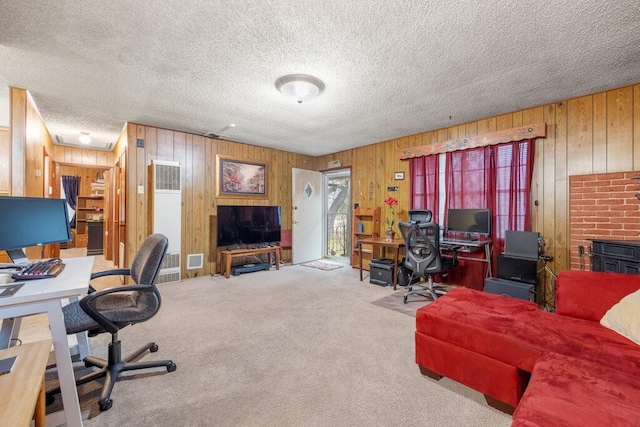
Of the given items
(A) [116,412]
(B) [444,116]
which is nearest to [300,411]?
(A) [116,412]

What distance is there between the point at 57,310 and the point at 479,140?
4.62 meters

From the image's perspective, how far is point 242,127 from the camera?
170 inches

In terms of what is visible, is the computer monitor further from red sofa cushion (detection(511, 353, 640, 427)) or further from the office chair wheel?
red sofa cushion (detection(511, 353, 640, 427))

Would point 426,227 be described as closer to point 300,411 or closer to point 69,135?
point 300,411

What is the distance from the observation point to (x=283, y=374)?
6.38 feet

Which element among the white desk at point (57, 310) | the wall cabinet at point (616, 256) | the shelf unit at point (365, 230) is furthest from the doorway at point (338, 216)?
the white desk at point (57, 310)

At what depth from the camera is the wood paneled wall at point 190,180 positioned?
4.15 metres

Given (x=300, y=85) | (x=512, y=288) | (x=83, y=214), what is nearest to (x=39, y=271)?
(x=300, y=85)

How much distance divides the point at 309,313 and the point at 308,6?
2809mm

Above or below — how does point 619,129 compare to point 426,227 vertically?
above

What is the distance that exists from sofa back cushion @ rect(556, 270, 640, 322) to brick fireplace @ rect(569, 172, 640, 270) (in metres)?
1.39

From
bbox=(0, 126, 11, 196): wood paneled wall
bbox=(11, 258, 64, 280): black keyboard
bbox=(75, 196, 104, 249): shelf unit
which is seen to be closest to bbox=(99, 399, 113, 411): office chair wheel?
bbox=(11, 258, 64, 280): black keyboard

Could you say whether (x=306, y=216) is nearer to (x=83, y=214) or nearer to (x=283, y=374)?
(x=283, y=374)

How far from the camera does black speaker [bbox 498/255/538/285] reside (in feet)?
9.98
